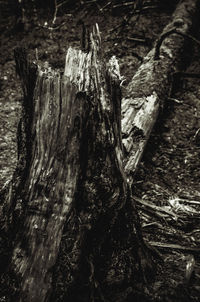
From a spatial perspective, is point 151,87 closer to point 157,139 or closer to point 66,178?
point 157,139

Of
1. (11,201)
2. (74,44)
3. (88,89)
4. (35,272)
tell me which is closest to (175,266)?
(35,272)

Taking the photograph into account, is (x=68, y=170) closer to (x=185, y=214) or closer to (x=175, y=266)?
(x=175, y=266)

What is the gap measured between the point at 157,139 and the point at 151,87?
0.52 m

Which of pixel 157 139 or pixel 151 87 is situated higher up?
pixel 151 87

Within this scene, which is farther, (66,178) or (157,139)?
(157,139)

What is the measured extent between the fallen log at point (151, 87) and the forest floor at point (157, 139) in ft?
0.75

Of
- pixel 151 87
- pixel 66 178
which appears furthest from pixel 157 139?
pixel 66 178

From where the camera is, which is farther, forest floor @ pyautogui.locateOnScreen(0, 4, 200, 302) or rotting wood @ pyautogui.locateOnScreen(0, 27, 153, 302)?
forest floor @ pyautogui.locateOnScreen(0, 4, 200, 302)

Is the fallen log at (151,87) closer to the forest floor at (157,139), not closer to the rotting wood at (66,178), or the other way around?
the forest floor at (157,139)

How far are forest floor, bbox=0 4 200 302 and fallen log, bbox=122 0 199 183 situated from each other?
228 mm

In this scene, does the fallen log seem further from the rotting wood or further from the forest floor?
the rotting wood

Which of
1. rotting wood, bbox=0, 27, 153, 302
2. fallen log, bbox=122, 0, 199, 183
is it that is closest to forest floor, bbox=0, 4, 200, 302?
fallen log, bbox=122, 0, 199, 183

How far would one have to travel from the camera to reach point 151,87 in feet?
9.70

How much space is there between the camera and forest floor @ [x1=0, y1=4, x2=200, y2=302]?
1865 millimetres
